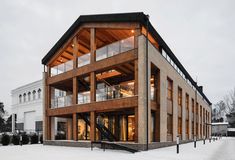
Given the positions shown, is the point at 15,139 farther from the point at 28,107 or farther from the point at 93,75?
the point at 28,107

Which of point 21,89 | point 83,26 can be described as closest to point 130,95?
point 83,26

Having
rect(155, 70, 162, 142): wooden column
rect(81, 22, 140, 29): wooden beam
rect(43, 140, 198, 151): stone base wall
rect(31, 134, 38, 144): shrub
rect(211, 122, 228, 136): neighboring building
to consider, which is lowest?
rect(211, 122, 228, 136): neighboring building

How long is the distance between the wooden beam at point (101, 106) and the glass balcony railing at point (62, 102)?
664 millimetres

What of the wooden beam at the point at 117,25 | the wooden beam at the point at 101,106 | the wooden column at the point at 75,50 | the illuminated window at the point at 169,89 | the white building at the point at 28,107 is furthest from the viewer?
the white building at the point at 28,107

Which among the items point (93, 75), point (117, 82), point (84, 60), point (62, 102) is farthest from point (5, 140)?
point (117, 82)

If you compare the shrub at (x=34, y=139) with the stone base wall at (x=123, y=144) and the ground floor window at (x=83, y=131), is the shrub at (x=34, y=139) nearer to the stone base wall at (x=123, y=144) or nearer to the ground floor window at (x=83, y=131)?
the stone base wall at (x=123, y=144)

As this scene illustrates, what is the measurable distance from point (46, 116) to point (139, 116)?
14275 mm

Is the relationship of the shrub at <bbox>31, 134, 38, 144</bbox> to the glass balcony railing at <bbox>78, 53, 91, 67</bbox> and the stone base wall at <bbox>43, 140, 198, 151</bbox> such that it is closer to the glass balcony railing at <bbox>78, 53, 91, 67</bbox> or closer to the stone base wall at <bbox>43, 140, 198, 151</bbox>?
the stone base wall at <bbox>43, 140, 198, 151</bbox>

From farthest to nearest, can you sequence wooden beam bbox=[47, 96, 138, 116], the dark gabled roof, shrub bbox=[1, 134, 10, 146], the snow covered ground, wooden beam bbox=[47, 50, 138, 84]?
shrub bbox=[1, 134, 10, 146], wooden beam bbox=[47, 50, 138, 84], the dark gabled roof, wooden beam bbox=[47, 96, 138, 116], the snow covered ground

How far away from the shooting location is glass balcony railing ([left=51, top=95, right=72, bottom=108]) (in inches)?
1119

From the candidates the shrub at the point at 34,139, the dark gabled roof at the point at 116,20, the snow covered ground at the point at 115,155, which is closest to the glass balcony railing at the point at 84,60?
the dark gabled roof at the point at 116,20

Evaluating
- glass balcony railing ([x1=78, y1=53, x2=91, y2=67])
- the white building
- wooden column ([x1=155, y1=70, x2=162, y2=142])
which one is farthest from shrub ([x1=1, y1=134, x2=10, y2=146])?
the white building

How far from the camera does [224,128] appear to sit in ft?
282

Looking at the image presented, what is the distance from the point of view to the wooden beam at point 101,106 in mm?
20891
